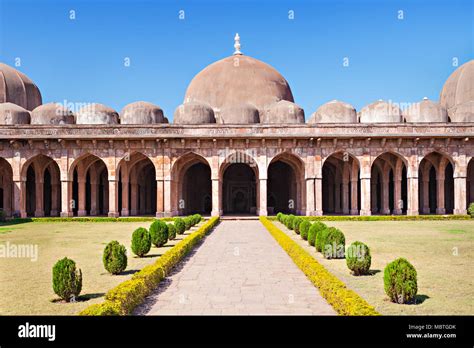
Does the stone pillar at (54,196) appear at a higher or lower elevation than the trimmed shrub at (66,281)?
higher

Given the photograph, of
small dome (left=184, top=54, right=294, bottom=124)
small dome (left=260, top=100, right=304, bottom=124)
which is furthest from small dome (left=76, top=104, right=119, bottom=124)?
small dome (left=260, top=100, right=304, bottom=124)

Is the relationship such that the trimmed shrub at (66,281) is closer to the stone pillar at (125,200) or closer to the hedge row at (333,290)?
the hedge row at (333,290)

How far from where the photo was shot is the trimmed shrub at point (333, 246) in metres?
11.2

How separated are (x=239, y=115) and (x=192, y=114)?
9.55 ft

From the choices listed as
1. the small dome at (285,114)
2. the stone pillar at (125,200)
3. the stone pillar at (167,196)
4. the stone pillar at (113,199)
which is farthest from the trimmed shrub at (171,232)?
the small dome at (285,114)

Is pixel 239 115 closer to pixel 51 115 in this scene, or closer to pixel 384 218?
pixel 384 218

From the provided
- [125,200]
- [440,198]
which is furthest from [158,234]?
[440,198]

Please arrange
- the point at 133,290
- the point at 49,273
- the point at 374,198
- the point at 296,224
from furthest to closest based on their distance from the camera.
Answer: the point at 374,198 < the point at 296,224 < the point at 49,273 < the point at 133,290

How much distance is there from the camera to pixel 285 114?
1152 inches

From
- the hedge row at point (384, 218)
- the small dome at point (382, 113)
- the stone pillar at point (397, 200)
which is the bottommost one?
the hedge row at point (384, 218)

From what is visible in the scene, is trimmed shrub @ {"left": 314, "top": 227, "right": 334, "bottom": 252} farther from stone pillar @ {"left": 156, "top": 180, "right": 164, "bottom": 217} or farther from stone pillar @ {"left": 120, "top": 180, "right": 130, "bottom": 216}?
stone pillar @ {"left": 120, "top": 180, "right": 130, "bottom": 216}

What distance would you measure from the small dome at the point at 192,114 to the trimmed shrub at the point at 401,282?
2268cm
